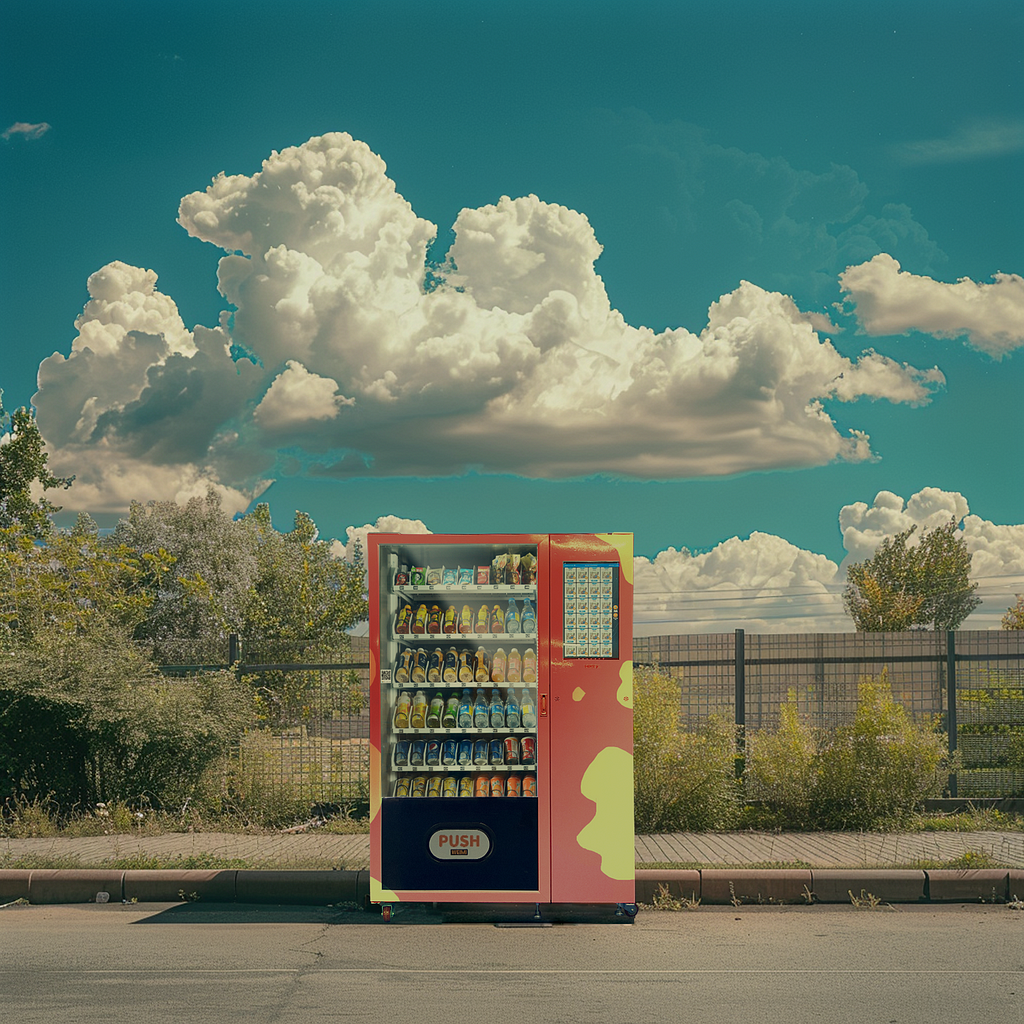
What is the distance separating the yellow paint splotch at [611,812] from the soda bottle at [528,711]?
0.57 metres

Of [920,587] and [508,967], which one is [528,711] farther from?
[920,587]

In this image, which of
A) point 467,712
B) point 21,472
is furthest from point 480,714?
point 21,472

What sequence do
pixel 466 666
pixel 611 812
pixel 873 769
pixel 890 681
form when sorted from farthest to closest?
pixel 890 681 < pixel 873 769 < pixel 466 666 < pixel 611 812

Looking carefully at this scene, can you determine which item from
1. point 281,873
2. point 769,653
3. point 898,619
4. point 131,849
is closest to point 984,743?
point 769,653

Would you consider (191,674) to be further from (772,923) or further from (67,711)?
(772,923)

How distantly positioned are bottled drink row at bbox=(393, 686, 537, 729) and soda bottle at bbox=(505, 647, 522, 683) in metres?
0.11

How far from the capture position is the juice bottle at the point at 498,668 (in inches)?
323

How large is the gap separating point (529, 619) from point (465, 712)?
0.89 metres

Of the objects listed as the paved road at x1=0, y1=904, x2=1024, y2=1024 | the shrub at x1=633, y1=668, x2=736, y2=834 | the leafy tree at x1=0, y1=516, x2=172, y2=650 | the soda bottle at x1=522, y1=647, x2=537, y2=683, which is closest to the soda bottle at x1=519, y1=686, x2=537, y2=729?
the soda bottle at x1=522, y1=647, x2=537, y2=683

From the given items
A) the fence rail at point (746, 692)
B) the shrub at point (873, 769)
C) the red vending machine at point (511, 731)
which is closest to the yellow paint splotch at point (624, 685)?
the red vending machine at point (511, 731)

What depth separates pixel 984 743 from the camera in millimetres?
12234

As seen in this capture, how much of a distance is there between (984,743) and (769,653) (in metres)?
2.68

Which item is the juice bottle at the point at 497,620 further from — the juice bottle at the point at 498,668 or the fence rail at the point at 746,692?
the fence rail at the point at 746,692

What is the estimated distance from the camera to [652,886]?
27.2 feet
